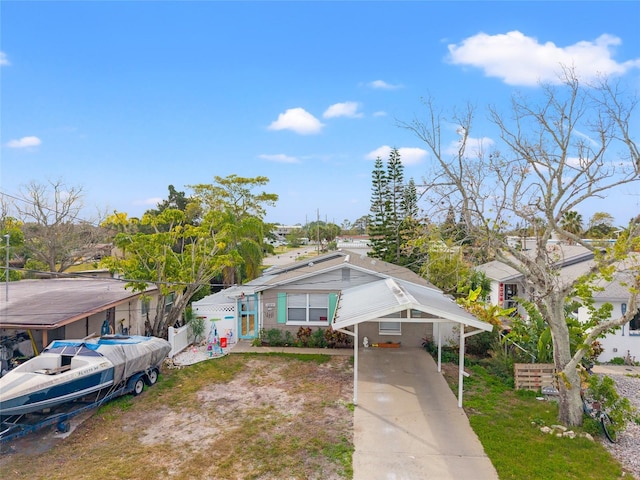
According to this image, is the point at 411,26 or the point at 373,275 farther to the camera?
the point at 373,275

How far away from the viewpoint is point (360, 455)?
738 cm

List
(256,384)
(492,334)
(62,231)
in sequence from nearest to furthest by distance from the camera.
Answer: (256,384) < (492,334) < (62,231)

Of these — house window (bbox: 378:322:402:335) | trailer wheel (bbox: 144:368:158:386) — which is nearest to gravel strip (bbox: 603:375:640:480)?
house window (bbox: 378:322:402:335)

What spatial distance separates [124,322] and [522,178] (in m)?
14.5

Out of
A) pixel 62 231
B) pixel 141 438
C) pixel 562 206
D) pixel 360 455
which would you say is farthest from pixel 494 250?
pixel 62 231

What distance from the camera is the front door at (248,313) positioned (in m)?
16.0

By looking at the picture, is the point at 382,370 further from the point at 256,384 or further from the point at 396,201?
the point at 396,201

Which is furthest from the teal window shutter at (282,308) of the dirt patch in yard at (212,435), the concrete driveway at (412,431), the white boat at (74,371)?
the white boat at (74,371)

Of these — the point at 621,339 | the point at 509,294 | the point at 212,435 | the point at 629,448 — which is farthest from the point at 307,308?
the point at 509,294

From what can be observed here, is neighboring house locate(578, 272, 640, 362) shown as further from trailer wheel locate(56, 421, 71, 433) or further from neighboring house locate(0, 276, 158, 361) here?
trailer wheel locate(56, 421, 71, 433)

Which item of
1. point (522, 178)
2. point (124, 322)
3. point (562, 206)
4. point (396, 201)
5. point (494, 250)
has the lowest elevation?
point (124, 322)

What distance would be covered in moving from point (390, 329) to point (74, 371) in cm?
1067

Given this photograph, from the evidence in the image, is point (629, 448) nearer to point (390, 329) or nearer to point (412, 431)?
point (412, 431)

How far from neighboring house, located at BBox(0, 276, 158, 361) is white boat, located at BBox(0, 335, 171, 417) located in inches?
43.7
